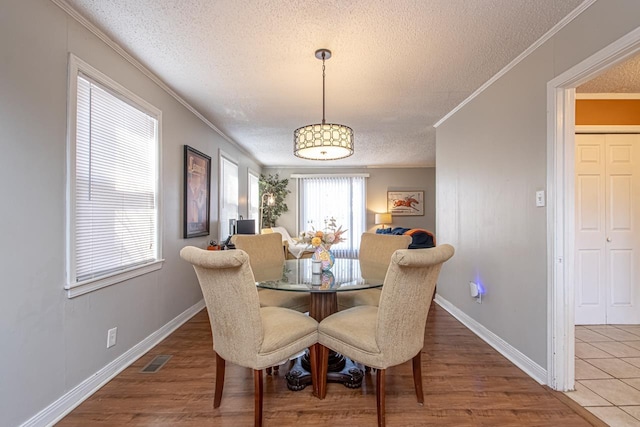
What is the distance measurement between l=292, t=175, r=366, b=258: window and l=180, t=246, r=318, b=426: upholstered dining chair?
5.66 metres

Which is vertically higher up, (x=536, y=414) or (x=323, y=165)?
(x=323, y=165)

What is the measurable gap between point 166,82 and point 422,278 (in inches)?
109

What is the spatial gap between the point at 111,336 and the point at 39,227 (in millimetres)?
959

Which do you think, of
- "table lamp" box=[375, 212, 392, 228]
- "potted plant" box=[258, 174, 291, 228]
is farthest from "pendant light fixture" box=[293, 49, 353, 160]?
"table lamp" box=[375, 212, 392, 228]

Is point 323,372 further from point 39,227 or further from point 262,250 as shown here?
point 39,227

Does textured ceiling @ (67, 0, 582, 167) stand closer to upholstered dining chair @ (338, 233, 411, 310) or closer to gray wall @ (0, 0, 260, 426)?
gray wall @ (0, 0, 260, 426)

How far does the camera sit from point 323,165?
740 centimetres

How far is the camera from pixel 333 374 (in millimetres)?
2080

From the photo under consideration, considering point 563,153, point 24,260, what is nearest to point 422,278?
point 563,153

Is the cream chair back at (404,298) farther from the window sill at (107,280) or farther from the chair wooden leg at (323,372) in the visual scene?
the window sill at (107,280)

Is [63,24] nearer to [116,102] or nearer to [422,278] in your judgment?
[116,102]

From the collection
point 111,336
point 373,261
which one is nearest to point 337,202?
point 373,261

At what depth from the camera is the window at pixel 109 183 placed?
6.09ft

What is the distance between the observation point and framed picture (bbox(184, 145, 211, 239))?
3.26m
